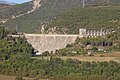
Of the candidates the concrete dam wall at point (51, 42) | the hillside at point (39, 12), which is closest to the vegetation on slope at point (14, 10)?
the hillside at point (39, 12)

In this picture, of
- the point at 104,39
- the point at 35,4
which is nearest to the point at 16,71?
the point at 104,39

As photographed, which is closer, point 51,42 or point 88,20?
point 51,42

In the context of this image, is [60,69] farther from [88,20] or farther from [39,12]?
[39,12]

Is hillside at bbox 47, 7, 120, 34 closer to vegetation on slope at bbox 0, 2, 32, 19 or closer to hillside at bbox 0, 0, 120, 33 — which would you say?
hillside at bbox 0, 0, 120, 33

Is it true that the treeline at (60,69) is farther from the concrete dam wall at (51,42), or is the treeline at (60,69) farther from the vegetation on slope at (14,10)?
the vegetation on slope at (14,10)

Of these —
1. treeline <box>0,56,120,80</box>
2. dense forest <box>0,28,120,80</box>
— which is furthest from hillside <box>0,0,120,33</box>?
treeline <box>0,56,120,80</box>

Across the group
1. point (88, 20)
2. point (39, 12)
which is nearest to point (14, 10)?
point (39, 12)
